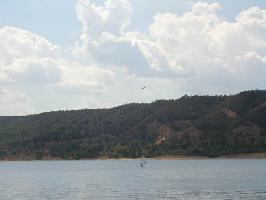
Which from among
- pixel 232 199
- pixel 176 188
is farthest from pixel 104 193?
pixel 232 199

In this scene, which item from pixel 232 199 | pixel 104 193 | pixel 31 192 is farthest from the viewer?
pixel 31 192

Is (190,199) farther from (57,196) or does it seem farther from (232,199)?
(57,196)

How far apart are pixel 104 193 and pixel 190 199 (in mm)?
17988

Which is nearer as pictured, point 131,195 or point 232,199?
point 232,199

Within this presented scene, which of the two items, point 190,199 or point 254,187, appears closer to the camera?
point 190,199

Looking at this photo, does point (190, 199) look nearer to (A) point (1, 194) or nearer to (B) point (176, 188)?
(B) point (176, 188)

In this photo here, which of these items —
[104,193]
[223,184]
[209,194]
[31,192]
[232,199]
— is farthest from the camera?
[223,184]

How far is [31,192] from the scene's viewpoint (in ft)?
329

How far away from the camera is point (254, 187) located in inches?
3964

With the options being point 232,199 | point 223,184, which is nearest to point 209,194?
point 232,199

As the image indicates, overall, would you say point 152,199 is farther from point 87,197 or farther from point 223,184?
point 223,184

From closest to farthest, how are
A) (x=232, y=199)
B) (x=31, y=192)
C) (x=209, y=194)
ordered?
(x=232, y=199), (x=209, y=194), (x=31, y=192)

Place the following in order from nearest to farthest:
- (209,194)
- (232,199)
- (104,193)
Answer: (232,199) → (209,194) → (104,193)

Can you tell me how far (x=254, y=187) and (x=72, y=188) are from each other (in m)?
31.8
